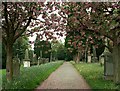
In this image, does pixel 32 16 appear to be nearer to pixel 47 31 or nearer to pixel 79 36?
pixel 47 31

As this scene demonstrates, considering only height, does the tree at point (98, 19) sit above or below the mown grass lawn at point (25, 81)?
above

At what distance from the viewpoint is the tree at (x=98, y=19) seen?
13.4 m

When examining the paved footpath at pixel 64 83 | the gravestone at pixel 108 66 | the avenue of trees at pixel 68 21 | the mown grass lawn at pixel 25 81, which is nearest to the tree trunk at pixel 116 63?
the avenue of trees at pixel 68 21

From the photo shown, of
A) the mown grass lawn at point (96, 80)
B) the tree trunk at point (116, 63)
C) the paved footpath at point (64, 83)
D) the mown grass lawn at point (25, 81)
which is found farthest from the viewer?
the tree trunk at point (116, 63)

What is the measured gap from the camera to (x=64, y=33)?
15.2 metres

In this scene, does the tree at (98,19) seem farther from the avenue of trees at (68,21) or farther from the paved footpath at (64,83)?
the paved footpath at (64,83)

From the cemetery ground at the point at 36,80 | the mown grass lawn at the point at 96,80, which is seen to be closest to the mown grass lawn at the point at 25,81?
the cemetery ground at the point at 36,80

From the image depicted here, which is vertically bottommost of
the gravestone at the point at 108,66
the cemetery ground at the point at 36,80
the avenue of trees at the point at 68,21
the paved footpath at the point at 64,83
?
the paved footpath at the point at 64,83

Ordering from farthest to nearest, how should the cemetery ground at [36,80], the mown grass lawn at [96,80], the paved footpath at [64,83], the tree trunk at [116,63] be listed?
the tree trunk at [116,63]
the paved footpath at [64,83]
the mown grass lawn at [96,80]
the cemetery ground at [36,80]

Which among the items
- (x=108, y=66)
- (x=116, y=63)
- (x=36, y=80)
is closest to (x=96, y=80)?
(x=108, y=66)

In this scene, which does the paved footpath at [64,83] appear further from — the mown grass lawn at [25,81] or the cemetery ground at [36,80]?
the mown grass lawn at [25,81]

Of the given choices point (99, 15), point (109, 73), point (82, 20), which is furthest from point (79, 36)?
point (109, 73)

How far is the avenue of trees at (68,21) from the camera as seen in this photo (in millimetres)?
13219

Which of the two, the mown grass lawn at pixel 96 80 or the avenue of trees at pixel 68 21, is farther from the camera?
the mown grass lawn at pixel 96 80
